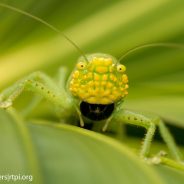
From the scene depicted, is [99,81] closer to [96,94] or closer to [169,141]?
[96,94]

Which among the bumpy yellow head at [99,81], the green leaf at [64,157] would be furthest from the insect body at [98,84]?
the green leaf at [64,157]

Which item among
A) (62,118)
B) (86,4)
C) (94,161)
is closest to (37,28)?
(86,4)

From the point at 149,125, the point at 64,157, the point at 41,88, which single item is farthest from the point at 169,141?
the point at 64,157

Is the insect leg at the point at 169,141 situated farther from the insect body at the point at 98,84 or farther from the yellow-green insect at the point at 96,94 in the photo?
the insect body at the point at 98,84

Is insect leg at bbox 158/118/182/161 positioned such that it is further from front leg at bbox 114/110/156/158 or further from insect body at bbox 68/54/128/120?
insect body at bbox 68/54/128/120

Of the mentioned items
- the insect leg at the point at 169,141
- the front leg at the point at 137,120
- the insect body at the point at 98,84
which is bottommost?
the insect leg at the point at 169,141

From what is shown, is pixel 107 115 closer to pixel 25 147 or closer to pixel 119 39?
pixel 119 39

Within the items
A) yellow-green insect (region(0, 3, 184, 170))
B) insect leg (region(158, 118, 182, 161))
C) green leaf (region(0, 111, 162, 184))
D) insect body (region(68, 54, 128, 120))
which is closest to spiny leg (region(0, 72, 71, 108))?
yellow-green insect (region(0, 3, 184, 170))
